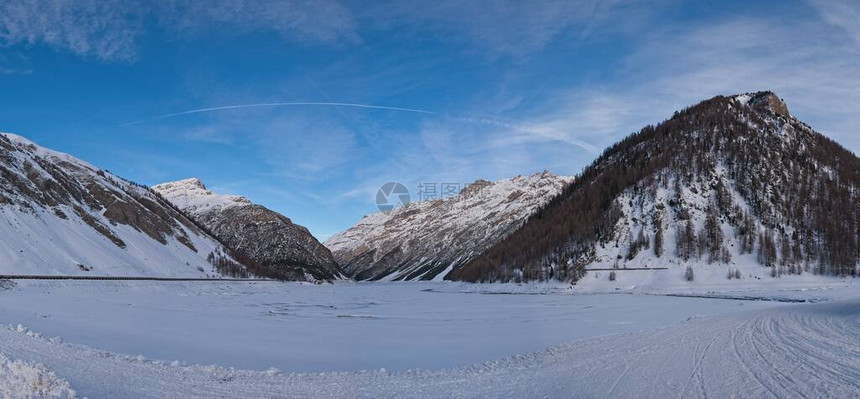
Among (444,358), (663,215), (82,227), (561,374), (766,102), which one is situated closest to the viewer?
(561,374)

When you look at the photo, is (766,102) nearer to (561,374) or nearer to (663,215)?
A: (663,215)

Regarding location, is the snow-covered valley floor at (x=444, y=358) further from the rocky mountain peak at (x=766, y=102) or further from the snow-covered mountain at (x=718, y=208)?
the rocky mountain peak at (x=766, y=102)

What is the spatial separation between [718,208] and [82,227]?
126 m

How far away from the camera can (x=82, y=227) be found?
10288 cm

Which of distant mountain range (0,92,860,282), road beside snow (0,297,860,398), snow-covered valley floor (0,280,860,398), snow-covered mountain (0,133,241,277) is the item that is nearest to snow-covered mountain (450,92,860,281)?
distant mountain range (0,92,860,282)

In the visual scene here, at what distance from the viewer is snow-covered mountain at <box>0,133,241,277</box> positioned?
76250 mm

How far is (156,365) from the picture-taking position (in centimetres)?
1441

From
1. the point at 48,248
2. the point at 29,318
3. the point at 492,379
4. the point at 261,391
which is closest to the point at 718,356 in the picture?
the point at 492,379

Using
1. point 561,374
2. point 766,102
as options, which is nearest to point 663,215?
point 766,102

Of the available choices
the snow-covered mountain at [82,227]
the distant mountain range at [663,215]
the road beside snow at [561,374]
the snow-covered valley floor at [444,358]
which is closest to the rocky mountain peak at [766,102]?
the distant mountain range at [663,215]

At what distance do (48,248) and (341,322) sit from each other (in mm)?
70174

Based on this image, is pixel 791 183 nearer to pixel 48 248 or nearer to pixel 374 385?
pixel 374 385

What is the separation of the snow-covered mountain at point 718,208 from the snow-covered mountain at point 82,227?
79.5 metres

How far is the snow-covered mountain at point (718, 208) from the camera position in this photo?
9338cm
